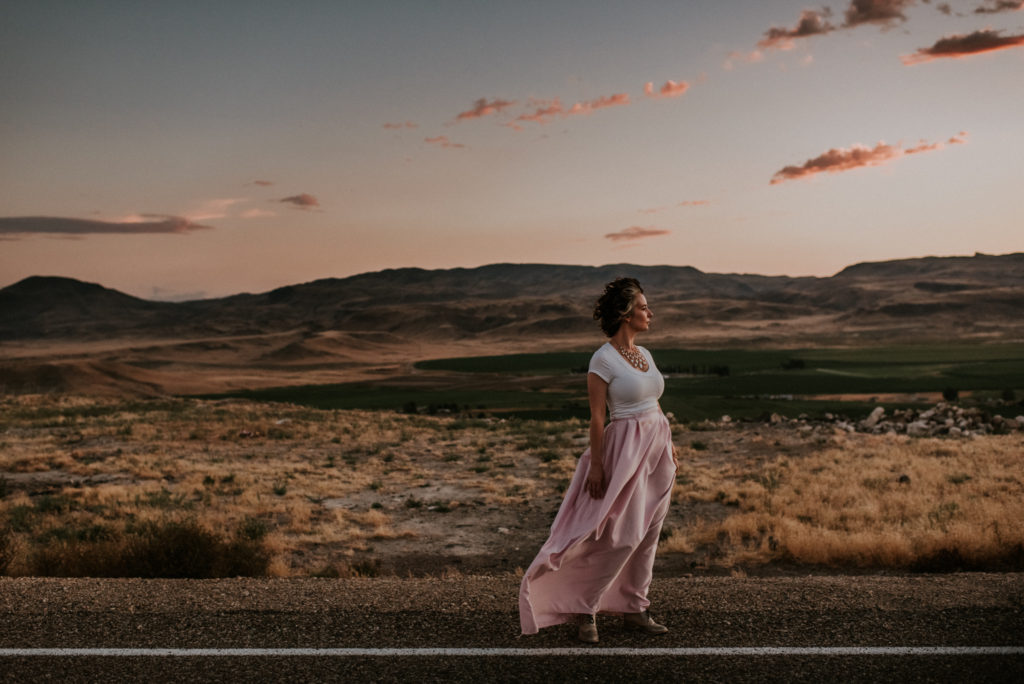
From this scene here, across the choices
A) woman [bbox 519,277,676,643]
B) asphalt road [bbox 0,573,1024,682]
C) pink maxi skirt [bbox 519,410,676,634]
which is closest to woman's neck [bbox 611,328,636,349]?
woman [bbox 519,277,676,643]

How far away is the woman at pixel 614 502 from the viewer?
5.38m

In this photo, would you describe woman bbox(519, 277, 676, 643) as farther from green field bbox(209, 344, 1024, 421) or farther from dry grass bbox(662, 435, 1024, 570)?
green field bbox(209, 344, 1024, 421)

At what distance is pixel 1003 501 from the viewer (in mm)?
14203

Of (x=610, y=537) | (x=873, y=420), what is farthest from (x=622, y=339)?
(x=873, y=420)

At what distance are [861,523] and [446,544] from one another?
24.7ft

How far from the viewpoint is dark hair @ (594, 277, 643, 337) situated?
216 inches

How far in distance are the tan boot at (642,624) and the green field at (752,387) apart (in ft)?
137

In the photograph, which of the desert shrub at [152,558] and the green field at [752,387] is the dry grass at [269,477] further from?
the green field at [752,387]

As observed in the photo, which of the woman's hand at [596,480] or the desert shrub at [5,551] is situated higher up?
the woman's hand at [596,480]

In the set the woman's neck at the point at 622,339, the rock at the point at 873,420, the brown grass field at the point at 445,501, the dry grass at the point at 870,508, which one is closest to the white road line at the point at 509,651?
the woman's neck at the point at 622,339

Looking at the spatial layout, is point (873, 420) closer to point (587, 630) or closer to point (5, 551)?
point (587, 630)

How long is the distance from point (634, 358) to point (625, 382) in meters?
0.23

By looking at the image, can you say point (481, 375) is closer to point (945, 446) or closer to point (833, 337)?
point (945, 446)

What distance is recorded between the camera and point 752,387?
67.9m
